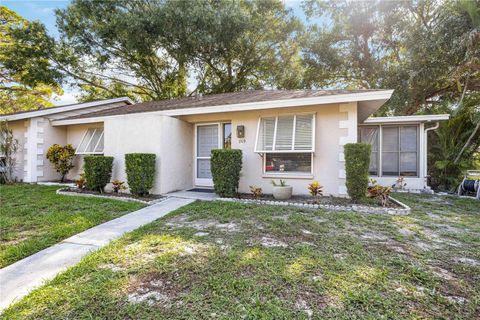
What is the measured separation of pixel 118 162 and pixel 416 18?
16.2m

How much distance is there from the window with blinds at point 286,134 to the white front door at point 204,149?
6.19ft

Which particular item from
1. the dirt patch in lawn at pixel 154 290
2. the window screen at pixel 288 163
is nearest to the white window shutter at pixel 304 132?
the window screen at pixel 288 163

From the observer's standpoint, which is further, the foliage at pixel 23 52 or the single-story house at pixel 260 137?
the foliage at pixel 23 52

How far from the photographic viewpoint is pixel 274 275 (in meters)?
2.64

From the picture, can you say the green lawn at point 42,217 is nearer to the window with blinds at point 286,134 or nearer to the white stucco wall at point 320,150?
the white stucco wall at point 320,150

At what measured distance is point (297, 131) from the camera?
22.6 ft

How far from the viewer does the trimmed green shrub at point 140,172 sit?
6.89 meters

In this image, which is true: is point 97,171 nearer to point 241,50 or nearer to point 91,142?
point 91,142

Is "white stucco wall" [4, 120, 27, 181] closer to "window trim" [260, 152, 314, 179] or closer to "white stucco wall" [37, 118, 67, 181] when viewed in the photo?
"white stucco wall" [37, 118, 67, 181]

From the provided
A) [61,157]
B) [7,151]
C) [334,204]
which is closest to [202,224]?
[334,204]

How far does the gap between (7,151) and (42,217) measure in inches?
293

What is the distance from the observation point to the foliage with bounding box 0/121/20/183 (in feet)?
31.7

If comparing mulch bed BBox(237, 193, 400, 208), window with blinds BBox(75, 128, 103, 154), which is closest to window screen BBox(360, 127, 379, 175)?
mulch bed BBox(237, 193, 400, 208)

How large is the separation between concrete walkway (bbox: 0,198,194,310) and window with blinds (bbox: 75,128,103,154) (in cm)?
600
